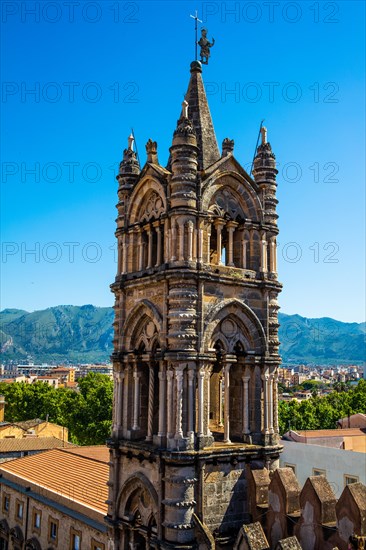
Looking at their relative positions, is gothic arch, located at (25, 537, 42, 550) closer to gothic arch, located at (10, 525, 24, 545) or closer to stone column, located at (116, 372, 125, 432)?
gothic arch, located at (10, 525, 24, 545)

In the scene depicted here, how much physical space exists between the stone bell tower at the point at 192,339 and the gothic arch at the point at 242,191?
49 millimetres

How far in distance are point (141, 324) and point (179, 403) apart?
4784 mm

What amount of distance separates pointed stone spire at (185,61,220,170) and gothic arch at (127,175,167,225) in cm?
225

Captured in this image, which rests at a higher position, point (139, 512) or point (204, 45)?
point (204, 45)

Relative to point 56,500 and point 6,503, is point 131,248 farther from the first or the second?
point 6,503

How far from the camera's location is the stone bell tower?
72.1 feet

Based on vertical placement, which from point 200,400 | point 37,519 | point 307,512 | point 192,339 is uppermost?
point 192,339

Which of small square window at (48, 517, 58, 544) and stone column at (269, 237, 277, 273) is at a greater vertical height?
stone column at (269, 237, 277, 273)

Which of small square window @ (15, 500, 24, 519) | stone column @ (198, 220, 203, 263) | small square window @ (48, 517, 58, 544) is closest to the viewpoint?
stone column @ (198, 220, 203, 263)

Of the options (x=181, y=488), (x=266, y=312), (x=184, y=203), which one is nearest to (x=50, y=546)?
(x=181, y=488)

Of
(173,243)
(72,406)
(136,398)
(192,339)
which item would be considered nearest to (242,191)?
(173,243)

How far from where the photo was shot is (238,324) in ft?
80.8

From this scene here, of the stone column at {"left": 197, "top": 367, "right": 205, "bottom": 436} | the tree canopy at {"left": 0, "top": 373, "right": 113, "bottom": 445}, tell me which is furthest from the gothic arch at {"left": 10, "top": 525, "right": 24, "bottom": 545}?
the tree canopy at {"left": 0, "top": 373, "right": 113, "bottom": 445}

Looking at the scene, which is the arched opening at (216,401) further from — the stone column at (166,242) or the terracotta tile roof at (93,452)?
the terracotta tile roof at (93,452)
